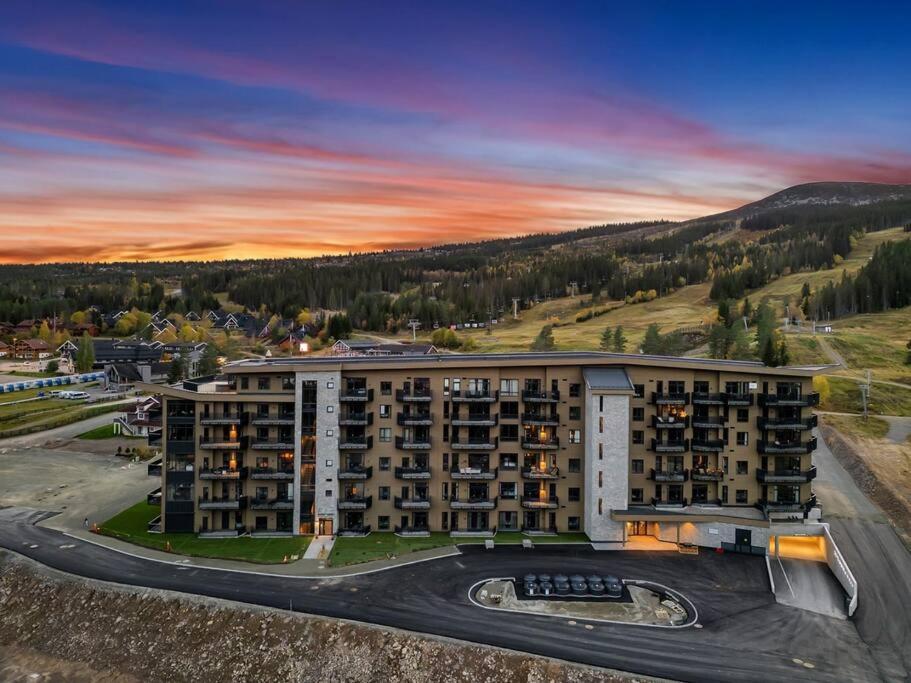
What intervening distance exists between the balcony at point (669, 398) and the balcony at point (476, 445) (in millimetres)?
17988

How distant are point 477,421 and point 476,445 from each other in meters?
2.66

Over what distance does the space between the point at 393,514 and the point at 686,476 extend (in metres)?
32.2

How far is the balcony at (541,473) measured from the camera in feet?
212

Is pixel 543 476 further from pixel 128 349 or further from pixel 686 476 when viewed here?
pixel 128 349

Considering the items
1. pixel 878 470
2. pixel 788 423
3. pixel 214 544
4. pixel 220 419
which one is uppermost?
pixel 220 419

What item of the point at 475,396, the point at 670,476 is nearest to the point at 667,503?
the point at 670,476

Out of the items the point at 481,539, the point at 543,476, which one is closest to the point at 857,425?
the point at 543,476

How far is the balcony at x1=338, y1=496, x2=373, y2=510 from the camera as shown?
208 feet

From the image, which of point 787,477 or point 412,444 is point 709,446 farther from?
point 412,444

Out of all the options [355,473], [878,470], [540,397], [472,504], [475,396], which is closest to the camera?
[355,473]

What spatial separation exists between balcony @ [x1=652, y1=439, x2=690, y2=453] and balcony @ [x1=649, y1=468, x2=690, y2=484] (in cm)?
238

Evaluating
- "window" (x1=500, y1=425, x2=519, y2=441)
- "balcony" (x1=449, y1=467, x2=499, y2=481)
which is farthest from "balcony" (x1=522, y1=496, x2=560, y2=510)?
"window" (x1=500, y1=425, x2=519, y2=441)

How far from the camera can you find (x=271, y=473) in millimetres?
64625

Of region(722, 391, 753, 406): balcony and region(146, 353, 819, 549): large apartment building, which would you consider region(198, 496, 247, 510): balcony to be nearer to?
region(146, 353, 819, 549): large apartment building
